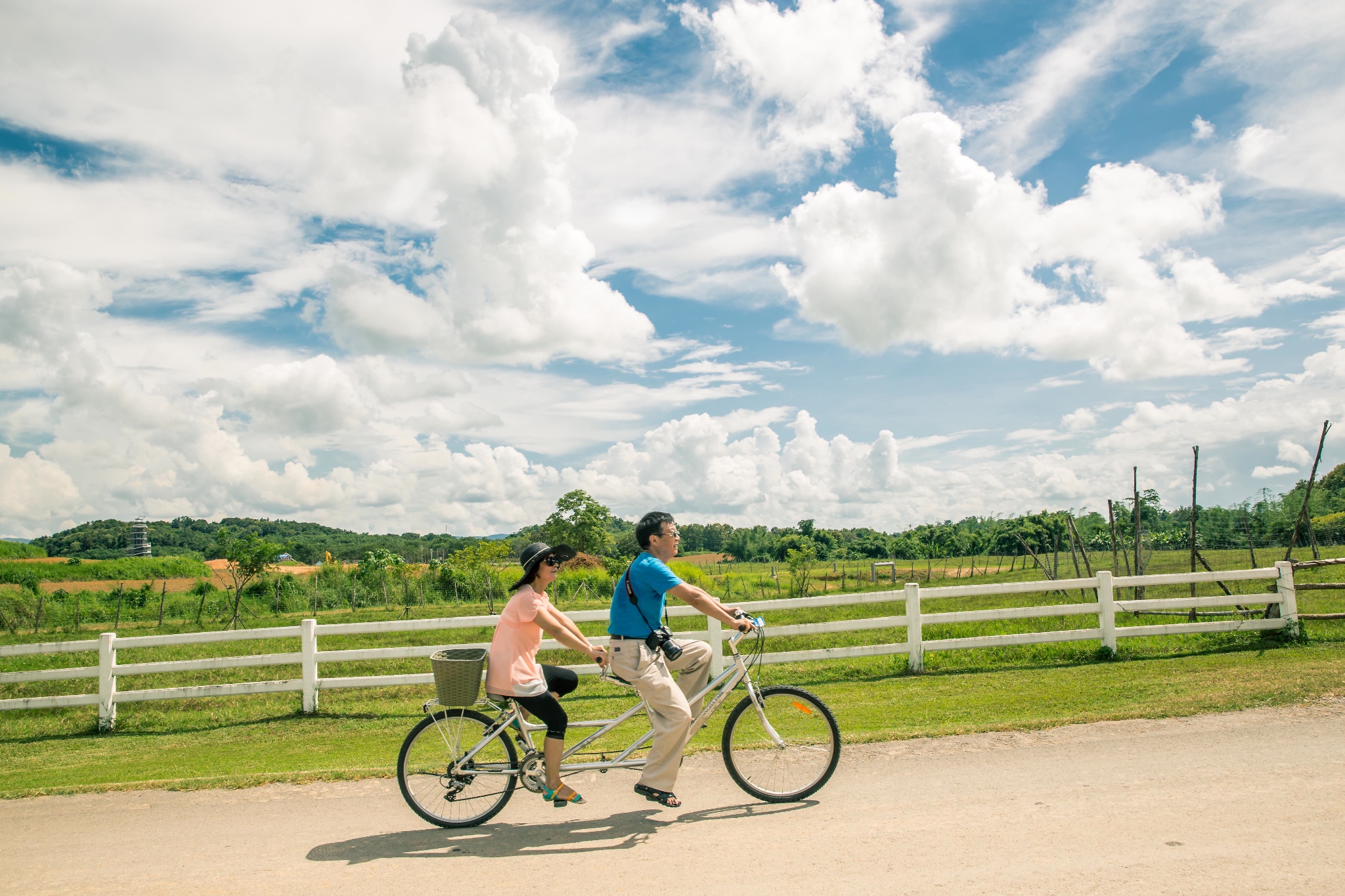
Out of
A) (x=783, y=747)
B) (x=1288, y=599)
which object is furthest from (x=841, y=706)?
(x=1288, y=599)

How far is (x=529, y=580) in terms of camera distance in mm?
4949

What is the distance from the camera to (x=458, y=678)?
4.72 meters

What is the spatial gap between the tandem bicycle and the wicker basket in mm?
118

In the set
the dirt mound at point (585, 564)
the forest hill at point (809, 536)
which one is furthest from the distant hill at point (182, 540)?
the dirt mound at point (585, 564)

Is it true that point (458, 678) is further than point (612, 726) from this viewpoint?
No

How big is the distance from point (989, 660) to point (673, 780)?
7.48 m

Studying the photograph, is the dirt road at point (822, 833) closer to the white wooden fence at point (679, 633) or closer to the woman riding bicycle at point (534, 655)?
the woman riding bicycle at point (534, 655)

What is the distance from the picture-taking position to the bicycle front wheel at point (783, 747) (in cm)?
500

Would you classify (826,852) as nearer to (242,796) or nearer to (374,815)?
(374,815)

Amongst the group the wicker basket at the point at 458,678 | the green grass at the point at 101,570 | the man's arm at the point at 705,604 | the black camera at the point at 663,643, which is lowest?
the green grass at the point at 101,570

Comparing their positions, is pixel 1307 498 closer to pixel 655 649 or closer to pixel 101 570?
pixel 655 649

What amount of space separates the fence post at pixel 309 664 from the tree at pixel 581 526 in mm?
58832

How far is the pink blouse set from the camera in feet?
15.8

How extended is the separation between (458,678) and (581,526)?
6575 centimetres
